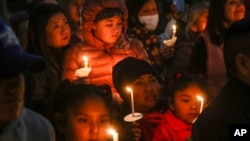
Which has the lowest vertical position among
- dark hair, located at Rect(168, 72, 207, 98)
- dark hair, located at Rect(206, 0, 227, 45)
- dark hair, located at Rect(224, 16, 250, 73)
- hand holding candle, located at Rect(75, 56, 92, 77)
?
dark hair, located at Rect(168, 72, 207, 98)

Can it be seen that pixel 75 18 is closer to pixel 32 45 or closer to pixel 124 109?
pixel 32 45

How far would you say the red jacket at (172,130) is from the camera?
16.2 ft

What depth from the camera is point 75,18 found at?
27.6 ft

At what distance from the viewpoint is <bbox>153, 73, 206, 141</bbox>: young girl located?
495 cm

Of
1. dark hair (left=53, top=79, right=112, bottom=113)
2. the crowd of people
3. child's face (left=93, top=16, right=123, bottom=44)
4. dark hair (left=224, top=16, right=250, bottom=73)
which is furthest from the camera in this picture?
child's face (left=93, top=16, right=123, bottom=44)

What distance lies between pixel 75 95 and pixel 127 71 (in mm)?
1312

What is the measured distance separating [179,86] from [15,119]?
2.40 m

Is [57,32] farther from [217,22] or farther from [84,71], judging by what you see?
[217,22]

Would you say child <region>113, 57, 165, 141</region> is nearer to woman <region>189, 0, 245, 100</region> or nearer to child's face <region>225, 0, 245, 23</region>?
woman <region>189, 0, 245, 100</region>

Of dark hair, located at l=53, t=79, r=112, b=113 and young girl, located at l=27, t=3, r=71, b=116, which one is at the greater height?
young girl, located at l=27, t=3, r=71, b=116

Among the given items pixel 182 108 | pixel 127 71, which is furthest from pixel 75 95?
pixel 127 71

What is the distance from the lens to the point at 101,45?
606 centimetres

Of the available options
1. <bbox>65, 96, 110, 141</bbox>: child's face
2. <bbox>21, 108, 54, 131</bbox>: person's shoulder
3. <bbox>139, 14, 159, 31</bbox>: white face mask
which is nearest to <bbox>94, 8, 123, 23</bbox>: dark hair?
<bbox>139, 14, 159, 31</bbox>: white face mask

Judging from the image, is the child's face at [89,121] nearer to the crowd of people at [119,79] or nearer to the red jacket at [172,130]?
the crowd of people at [119,79]
